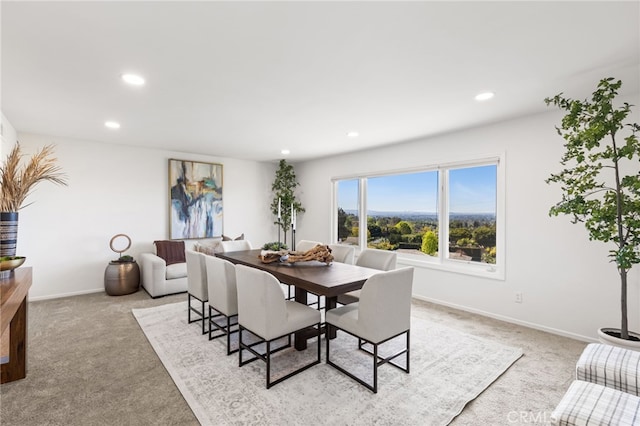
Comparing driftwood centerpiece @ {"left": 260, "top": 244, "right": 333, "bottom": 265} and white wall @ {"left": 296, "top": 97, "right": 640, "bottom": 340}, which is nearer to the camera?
white wall @ {"left": 296, "top": 97, "right": 640, "bottom": 340}

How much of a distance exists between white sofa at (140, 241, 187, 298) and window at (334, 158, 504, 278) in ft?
9.81

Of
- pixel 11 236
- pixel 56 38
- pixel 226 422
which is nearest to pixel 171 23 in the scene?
pixel 56 38

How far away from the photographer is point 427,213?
4.54 metres

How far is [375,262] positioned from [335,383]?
1.46 meters

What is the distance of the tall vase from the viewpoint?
2.17 meters

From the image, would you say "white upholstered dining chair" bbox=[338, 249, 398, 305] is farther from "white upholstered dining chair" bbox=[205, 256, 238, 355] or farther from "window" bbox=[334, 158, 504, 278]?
"window" bbox=[334, 158, 504, 278]

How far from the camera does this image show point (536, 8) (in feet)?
5.18

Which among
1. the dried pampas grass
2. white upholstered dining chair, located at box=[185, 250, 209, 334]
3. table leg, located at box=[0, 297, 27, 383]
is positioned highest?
the dried pampas grass

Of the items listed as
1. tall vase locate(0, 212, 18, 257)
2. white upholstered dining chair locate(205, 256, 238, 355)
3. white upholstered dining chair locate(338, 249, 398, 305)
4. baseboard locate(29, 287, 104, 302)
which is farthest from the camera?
baseboard locate(29, 287, 104, 302)

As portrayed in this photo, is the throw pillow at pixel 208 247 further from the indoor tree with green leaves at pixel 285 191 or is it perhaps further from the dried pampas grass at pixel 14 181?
the dried pampas grass at pixel 14 181

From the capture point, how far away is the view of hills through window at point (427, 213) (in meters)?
3.90

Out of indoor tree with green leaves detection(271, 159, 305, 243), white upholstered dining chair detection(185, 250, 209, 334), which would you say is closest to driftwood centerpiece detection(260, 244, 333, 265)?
white upholstered dining chair detection(185, 250, 209, 334)

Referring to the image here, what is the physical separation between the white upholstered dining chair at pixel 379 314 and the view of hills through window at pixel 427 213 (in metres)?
2.19

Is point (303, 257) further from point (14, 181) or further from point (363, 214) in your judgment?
point (363, 214)
